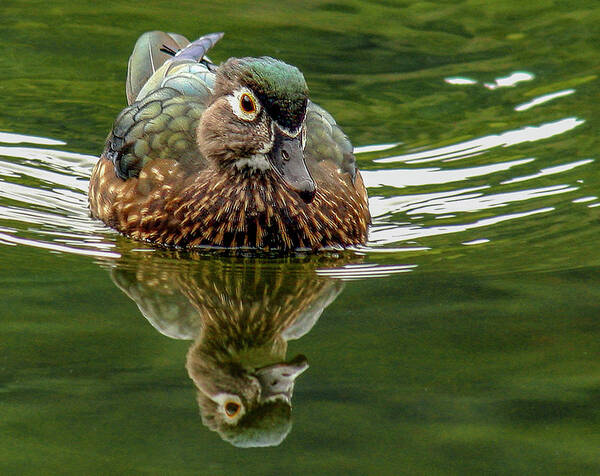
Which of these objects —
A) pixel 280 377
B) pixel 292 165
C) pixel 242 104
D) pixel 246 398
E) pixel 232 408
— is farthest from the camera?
pixel 242 104

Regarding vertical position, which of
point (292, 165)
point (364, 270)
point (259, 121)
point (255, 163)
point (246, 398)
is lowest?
point (364, 270)

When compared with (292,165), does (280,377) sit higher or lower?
lower

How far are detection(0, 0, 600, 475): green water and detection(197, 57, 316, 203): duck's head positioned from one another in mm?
611

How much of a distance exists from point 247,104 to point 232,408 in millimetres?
2637

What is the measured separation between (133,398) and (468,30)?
811 centimetres

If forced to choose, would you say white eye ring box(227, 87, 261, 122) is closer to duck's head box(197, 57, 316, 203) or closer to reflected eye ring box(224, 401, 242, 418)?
duck's head box(197, 57, 316, 203)

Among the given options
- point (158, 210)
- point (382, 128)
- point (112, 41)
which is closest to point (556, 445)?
point (158, 210)

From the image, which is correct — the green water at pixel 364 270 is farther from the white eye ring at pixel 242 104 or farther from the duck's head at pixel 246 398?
the white eye ring at pixel 242 104

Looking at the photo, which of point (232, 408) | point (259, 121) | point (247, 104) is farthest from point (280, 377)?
point (247, 104)

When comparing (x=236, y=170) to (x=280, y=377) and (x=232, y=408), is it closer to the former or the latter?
(x=280, y=377)

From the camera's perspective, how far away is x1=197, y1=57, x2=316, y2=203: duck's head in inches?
277

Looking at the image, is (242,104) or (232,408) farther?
(242,104)

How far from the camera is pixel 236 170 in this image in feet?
25.2

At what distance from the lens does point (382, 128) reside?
10.6m
